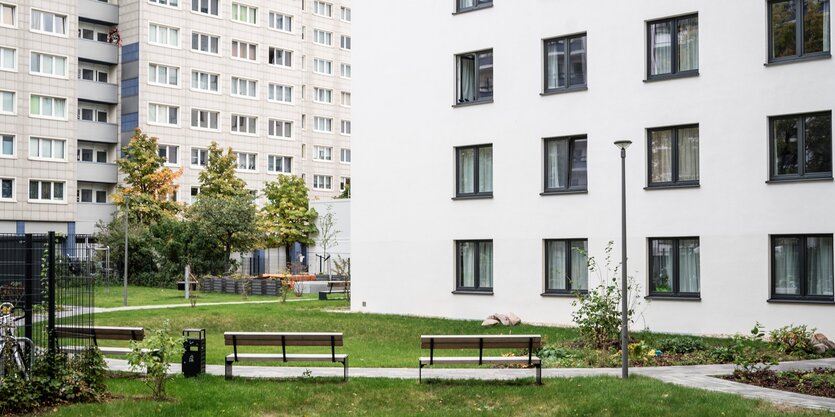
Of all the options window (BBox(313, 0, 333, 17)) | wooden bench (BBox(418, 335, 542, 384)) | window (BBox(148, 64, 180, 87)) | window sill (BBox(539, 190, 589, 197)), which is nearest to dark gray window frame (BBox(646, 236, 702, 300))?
window sill (BBox(539, 190, 589, 197))

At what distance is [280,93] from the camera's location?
3219 inches

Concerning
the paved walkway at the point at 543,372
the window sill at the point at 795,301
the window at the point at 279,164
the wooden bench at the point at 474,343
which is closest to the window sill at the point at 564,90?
the window sill at the point at 795,301

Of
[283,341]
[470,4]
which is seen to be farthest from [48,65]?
[283,341]

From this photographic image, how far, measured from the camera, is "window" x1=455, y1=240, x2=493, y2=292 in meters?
32.7

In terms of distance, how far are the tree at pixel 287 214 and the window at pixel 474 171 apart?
120 feet

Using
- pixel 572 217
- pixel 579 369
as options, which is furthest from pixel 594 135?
pixel 579 369

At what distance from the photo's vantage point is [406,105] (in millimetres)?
34938

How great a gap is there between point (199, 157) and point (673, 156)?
5178 centimetres

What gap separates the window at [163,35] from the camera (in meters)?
71.5

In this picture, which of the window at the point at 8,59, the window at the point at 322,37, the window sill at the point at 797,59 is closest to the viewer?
the window sill at the point at 797,59

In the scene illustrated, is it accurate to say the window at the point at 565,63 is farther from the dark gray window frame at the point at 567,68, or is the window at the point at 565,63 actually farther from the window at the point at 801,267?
the window at the point at 801,267

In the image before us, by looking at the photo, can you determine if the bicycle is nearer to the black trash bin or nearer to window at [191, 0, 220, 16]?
the black trash bin

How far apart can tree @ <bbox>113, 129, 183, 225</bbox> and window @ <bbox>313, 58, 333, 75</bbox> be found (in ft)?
76.3

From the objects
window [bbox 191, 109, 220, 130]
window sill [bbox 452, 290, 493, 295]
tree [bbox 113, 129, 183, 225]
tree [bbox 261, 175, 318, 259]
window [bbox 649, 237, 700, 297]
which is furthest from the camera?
window [bbox 191, 109, 220, 130]
